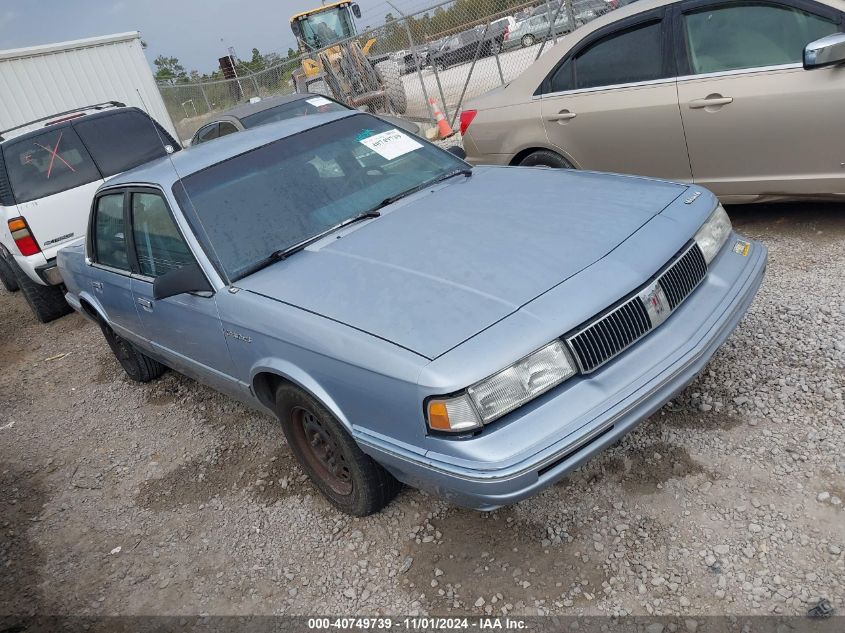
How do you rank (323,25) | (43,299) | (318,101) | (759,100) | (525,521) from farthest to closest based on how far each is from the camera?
(323,25) < (318,101) < (43,299) < (759,100) < (525,521)

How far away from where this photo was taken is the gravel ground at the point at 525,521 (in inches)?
98.3

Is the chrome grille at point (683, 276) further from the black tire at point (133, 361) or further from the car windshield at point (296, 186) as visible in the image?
the black tire at point (133, 361)

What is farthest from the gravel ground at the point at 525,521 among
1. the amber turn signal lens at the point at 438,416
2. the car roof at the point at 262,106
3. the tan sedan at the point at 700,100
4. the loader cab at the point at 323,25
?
the loader cab at the point at 323,25

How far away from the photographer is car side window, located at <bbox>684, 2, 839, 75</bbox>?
13.7 ft

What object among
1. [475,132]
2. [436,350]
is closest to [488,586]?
[436,350]

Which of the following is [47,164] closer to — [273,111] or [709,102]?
[273,111]

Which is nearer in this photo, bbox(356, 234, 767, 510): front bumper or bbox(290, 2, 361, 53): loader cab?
bbox(356, 234, 767, 510): front bumper

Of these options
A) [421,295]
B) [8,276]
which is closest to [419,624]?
[421,295]

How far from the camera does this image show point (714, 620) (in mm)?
2264

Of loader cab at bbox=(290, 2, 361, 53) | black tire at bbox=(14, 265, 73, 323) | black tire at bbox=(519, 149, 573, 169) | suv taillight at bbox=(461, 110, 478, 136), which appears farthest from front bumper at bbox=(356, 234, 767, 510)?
loader cab at bbox=(290, 2, 361, 53)

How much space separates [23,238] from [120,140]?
141 centimetres

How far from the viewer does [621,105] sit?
4879 mm

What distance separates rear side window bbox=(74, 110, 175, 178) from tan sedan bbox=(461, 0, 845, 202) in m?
3.92

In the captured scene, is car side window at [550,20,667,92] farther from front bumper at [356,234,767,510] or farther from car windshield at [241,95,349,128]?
car windshield at [241,95,349,128]
